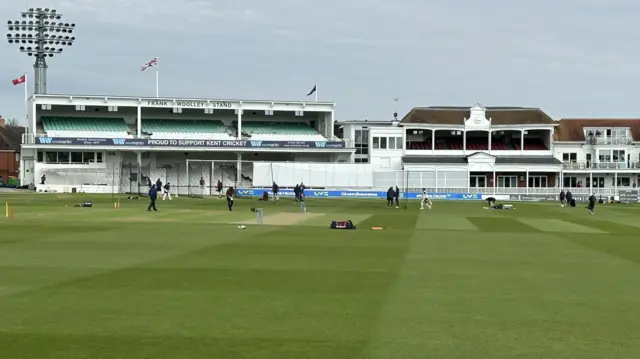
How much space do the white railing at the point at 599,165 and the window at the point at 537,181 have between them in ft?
9.46

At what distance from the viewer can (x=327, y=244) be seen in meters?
22.9

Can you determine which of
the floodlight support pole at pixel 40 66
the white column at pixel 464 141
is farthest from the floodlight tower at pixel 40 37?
the white column at pixel 464 141

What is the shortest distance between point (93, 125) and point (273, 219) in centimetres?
5386

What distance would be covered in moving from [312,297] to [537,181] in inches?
3165

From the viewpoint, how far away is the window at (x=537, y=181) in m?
87.4

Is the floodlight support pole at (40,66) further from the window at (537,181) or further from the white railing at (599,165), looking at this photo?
the white railing at (599,165)

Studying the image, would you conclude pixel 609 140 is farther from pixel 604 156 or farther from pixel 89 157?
pixel 89 157

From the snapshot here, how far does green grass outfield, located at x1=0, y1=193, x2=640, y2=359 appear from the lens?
348 inches

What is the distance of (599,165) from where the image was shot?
291 feet

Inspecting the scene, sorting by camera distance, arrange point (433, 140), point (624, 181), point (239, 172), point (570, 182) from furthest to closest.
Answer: point (624, 181) < point (570, 182) < point (433, 140) < point (239, 172)

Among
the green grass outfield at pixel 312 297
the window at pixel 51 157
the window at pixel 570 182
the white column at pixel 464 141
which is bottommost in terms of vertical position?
the green grass outfield at pixel 312 297

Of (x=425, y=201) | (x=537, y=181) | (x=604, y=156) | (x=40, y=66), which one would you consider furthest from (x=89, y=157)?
(x=604, y=156)

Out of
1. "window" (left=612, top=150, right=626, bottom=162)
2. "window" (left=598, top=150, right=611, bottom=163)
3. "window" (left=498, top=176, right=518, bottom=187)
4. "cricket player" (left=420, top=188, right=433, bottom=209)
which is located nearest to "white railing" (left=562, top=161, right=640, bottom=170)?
"window" (left=612, top=150, right=626, bottom=162)

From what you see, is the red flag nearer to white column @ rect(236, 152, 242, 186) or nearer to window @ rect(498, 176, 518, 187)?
white column @ rect(236, 152, 242, 186)
